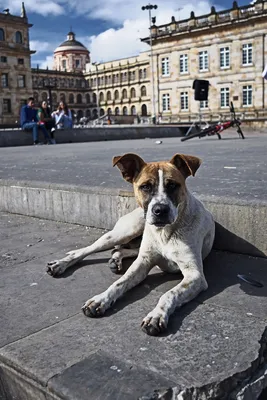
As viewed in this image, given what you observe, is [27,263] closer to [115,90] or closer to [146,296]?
[146,296]

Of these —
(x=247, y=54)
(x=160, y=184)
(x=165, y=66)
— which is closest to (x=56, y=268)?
(x=160, y=184)

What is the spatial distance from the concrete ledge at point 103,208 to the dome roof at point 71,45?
110 m

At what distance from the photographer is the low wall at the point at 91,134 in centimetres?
1839

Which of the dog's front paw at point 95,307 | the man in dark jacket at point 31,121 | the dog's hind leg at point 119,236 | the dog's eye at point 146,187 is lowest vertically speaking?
the dog's front paw at point 95,307

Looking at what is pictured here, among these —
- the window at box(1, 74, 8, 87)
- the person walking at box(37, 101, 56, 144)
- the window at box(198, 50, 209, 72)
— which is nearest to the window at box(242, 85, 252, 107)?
the window at box(198, 50, 209, 72)

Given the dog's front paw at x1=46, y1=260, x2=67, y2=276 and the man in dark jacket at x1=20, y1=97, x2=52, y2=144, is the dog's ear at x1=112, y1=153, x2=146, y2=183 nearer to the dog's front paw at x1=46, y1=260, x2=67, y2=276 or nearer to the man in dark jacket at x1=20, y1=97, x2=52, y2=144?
the dog's front paw at x1=46, y1=260, x2=67, y2=276

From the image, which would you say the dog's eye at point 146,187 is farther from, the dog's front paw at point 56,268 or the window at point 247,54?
the window at point 247,54

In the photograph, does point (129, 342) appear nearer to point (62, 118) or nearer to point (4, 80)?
point (62, 118)

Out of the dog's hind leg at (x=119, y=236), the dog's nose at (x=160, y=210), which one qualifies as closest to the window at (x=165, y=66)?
the dog's hind leg at (x=119, y=236)

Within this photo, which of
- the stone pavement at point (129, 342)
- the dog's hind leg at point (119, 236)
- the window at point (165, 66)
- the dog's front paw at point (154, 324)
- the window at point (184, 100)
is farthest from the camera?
the window at point (165, 66)

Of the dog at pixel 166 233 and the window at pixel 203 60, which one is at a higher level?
the window at pixel 203 60

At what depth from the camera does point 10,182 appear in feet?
18.5

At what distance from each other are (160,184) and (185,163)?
1.00ft

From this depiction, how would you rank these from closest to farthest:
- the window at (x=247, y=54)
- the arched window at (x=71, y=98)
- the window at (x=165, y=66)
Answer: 1. the window at (x=247, y=54)
2. the window at (x=165, y=66)
3. the arched window at (x=71, y=98)
